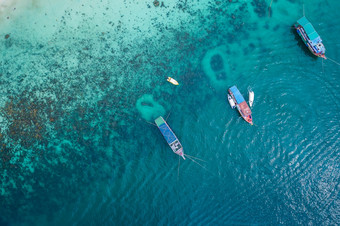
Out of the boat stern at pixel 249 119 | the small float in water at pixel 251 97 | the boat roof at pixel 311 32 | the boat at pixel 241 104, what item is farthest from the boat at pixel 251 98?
the boat roof at pixel 311 32

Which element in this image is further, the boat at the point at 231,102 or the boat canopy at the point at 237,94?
the boat at the point at 231,102

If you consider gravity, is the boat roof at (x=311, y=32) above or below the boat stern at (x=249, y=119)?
above

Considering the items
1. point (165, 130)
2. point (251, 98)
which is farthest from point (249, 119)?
point (165, 130)

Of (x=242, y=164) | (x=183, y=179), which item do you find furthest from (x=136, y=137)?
(x=242, y=164)

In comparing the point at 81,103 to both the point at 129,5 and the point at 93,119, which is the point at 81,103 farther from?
the point at 129,5

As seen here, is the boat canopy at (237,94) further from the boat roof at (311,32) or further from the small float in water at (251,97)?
the boat roof at (311,32)
